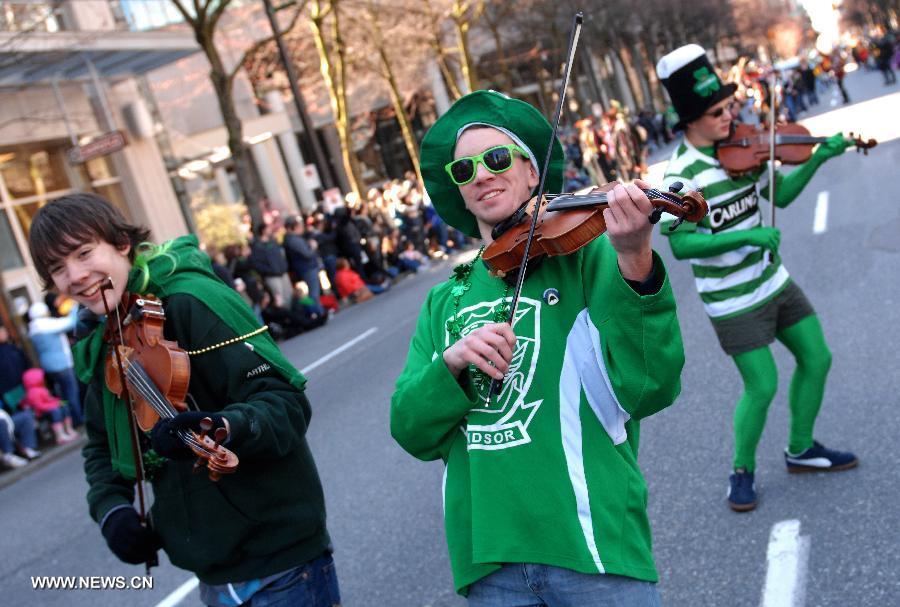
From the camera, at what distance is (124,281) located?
8.34 feet

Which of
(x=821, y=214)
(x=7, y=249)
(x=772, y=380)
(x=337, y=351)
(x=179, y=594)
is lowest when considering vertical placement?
(x=821, y=214)

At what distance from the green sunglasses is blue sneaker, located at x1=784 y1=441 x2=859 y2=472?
298cm

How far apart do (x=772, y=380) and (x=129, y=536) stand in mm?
2901

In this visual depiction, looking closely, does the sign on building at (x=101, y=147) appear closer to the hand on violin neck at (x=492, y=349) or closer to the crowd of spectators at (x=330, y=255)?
the crowd of spectators at (x=330, y=255)

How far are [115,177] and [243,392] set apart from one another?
2125cm

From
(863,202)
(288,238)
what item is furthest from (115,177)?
(863,202)

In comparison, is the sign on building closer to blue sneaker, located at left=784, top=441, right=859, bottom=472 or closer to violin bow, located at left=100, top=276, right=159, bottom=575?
blue sneaker, located at left=784, top=441, right=859, bottom=472

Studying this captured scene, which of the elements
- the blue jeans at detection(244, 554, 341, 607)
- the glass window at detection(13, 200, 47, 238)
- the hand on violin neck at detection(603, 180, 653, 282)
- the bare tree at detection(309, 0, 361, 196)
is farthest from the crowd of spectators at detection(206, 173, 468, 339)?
the hand on violin neck at detection(603, 180, 653, 282)

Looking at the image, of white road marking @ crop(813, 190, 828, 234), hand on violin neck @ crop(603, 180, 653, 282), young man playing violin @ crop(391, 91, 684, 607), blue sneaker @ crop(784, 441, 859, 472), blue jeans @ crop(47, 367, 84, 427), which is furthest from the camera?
blue jeans @ crop(47, 367, 84, 427)

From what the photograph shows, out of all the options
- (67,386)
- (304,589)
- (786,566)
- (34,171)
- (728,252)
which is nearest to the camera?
(304,589)

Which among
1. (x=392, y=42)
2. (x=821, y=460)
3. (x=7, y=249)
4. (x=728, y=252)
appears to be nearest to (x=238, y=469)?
(x=728, y=252)

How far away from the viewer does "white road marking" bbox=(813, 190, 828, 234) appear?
11.2m

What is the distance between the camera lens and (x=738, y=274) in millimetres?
4234

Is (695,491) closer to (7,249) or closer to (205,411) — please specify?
(205,411)
